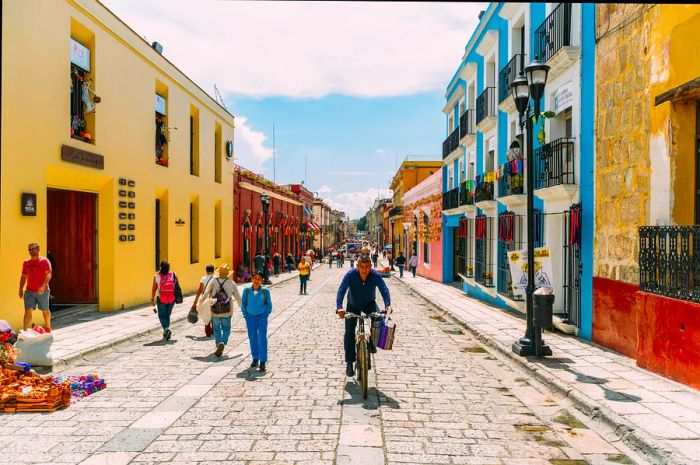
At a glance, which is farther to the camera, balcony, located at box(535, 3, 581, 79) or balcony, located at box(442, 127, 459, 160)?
balcony, located at box(442, 127, 459, 160)

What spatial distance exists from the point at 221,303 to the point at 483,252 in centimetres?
1271

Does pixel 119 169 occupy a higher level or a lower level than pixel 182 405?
higher

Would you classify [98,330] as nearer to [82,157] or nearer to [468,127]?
[82,157]

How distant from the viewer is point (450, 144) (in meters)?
25.8

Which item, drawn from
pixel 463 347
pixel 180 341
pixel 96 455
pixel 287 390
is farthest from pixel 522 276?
pixel 96 455

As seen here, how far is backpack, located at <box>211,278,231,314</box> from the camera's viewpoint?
890 centimetres

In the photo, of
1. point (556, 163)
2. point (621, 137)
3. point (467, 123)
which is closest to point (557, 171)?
point (556, 163)

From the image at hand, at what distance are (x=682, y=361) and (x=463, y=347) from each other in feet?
13.1

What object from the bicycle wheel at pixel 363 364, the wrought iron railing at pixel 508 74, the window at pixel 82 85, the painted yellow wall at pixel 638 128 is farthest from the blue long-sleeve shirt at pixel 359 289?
the wrought iron railing at pixel 508 74

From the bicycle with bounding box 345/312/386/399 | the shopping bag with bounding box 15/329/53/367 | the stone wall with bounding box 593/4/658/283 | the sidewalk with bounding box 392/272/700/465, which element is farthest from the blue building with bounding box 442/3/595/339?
the shopping bag with bounding box 15/329/53/367

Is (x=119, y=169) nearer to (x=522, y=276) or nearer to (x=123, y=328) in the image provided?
(x=123, y=328)

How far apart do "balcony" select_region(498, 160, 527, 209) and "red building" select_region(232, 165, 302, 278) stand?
14940 mm

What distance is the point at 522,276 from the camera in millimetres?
10438

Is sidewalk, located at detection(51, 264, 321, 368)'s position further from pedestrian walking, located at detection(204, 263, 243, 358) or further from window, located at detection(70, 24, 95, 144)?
window, located at detection(70, 24, 95, 144)
